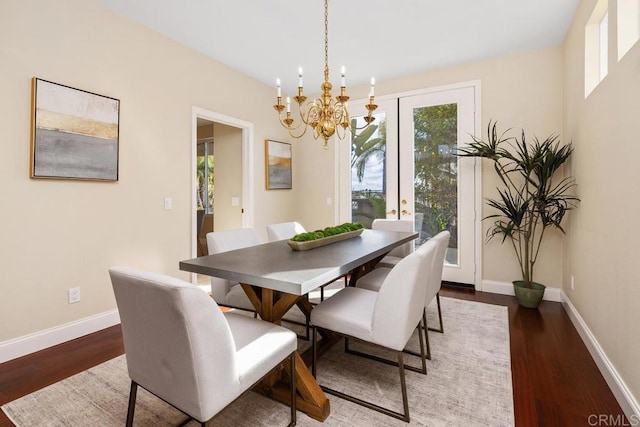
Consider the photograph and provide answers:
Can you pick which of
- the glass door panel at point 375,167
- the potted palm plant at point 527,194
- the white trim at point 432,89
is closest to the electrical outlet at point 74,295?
the glass door panel at point 375,167

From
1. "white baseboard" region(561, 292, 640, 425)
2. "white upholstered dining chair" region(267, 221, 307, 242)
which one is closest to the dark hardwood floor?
"white baseboard" region(561, 292, 640, 425)

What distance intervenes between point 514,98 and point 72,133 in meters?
4.29

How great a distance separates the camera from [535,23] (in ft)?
9.58

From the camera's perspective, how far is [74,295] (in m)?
2.52

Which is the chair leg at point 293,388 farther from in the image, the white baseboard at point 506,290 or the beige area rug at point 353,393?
the white baseboard at point 506,290

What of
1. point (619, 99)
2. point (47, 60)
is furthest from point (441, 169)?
point (47, 60)

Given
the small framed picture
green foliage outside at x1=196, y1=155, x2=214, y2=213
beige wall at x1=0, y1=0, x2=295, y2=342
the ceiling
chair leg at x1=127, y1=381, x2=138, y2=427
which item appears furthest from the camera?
green foliage outside at x1=196, y1=155, x2=214, y2=213

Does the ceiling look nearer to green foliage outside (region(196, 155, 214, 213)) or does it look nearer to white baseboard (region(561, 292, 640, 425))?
white baseboard (region(561, 292, 640, 425))

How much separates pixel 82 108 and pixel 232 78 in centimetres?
183

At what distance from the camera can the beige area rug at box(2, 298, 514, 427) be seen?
5.19 ft

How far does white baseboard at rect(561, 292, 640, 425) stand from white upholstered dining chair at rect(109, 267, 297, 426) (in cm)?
182

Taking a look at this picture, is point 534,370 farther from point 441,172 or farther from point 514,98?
point 514,98

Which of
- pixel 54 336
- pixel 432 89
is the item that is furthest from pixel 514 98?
pixel 54 336

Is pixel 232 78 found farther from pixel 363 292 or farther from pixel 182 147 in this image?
pixel 363 292
